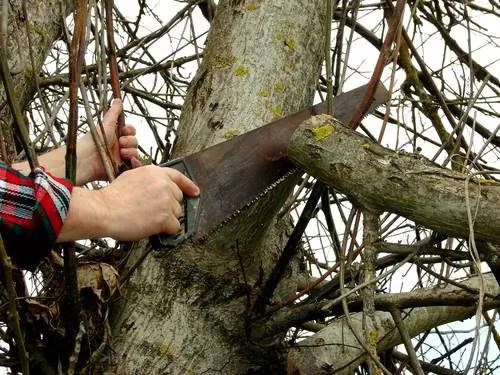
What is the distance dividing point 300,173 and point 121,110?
0.59 m

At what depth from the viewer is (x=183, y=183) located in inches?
80.5

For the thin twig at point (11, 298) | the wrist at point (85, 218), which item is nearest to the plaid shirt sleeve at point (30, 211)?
the wrist at point (85, 218)

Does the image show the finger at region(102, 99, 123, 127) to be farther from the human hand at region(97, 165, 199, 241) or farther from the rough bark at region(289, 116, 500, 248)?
the rough bark at region(289, 116, 500, 248)

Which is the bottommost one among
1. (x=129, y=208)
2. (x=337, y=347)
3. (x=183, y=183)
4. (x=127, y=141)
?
(x=337, y=347)

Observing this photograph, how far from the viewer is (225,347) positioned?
7.14 feet

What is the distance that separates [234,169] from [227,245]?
8.1 inches

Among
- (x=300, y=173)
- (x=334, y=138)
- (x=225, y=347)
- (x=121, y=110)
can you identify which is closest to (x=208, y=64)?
(x=121, y=110)

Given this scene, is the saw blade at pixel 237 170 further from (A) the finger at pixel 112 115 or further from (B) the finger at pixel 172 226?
(A) the finger at pixel 112 115

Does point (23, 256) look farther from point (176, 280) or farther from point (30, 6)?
point (30, 6)

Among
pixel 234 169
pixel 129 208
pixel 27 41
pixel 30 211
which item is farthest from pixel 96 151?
pixel 27 41

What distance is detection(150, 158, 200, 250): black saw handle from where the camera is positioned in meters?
1.99

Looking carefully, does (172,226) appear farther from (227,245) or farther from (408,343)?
(408,343)

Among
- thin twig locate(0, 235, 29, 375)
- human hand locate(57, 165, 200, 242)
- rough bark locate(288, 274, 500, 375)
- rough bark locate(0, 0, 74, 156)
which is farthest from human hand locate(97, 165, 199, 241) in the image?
rough bark locate(0, 0, 74, 156)

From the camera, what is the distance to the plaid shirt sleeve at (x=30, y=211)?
173cm
